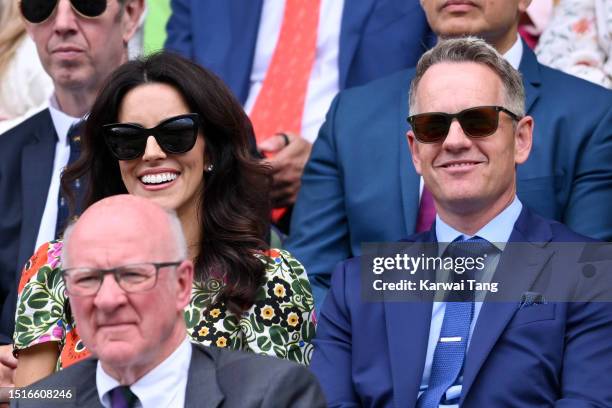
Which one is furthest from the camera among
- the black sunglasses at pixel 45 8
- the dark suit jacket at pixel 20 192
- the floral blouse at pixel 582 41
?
the black sunglasses at pixel 45 8

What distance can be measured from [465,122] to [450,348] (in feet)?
2.29

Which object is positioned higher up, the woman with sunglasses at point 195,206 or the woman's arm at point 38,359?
the woman with sunglasses at point 195,206

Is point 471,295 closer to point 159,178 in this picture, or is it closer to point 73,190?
point 159,178

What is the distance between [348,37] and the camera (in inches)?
225

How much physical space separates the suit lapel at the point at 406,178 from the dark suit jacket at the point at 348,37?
520mm

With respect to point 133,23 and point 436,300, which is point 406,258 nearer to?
point 436,300

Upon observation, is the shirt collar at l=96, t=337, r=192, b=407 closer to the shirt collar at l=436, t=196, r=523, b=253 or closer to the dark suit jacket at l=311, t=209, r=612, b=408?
the dark suit jacket at l=311, t=209, r=612, b=408

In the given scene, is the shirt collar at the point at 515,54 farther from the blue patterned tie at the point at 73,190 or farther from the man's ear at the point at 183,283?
the man's ear at the point at 183,283

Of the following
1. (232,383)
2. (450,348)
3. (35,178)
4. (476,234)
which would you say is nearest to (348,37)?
(35,178)

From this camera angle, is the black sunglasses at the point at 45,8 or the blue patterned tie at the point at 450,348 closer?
the blue patterned tie at the point at 450,348

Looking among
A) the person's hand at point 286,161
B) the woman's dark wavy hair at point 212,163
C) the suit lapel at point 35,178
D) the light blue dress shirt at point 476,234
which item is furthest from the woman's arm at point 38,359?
the person's hand at point 286,161

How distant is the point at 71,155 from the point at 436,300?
1.97 m

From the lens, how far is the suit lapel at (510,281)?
377 centimetres

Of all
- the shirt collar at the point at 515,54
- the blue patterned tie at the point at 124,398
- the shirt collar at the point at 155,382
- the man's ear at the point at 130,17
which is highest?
the man's ear at the point at 130,17
